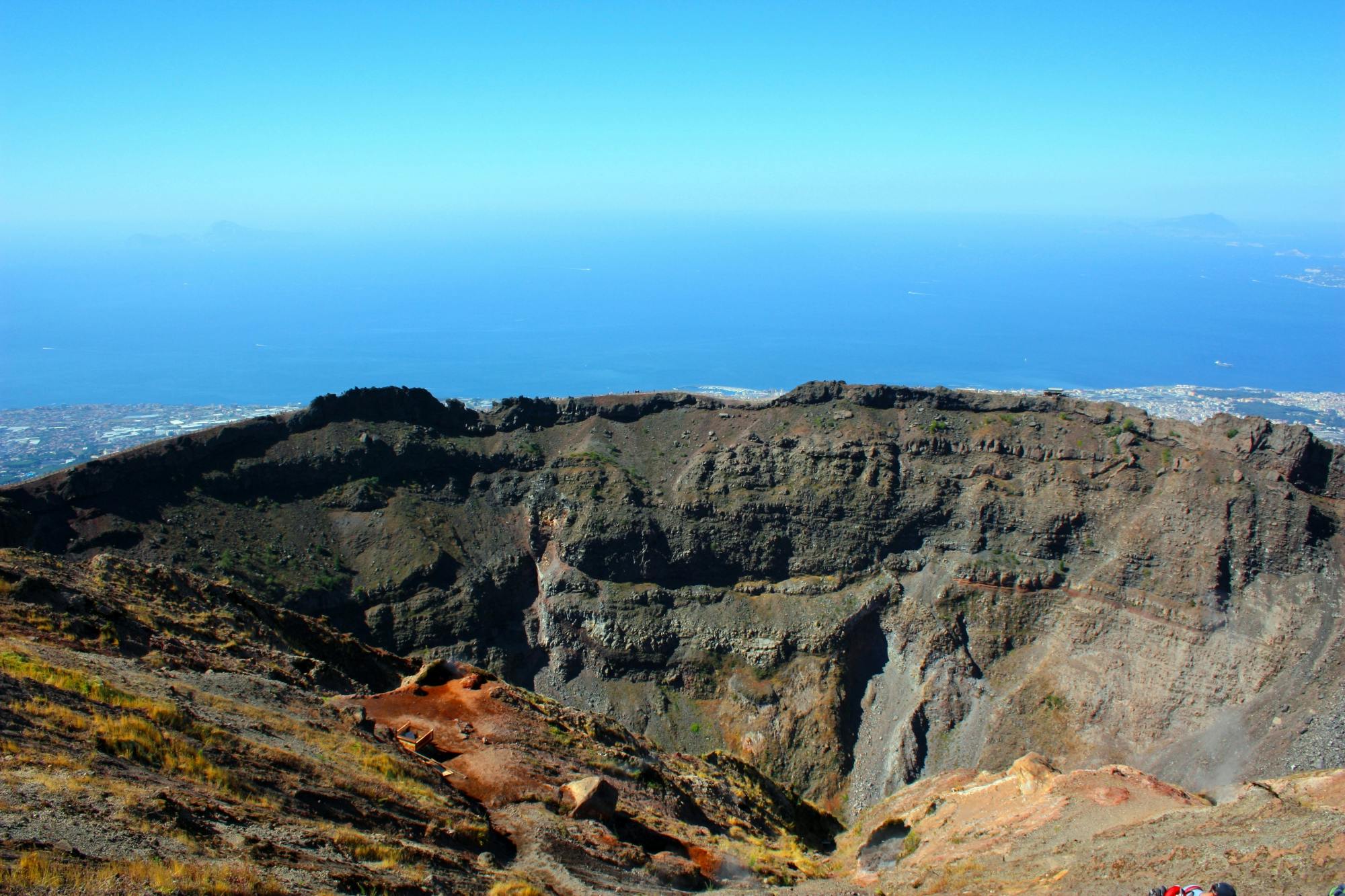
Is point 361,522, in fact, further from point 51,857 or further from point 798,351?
point 798,351

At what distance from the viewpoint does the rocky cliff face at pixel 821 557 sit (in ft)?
156

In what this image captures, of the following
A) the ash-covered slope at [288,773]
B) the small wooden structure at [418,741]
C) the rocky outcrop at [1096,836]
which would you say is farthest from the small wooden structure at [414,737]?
the rocky outcrop at [1096,836]

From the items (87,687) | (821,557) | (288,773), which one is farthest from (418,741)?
(821,557)

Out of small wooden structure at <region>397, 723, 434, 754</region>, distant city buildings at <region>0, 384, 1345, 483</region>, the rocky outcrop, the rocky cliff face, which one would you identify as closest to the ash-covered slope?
small wooden structure at <region>397, 723, 434, 754</region>

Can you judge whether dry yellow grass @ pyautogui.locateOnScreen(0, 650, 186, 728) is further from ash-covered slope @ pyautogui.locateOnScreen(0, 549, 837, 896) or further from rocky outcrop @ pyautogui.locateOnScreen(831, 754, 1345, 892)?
rocky outcrop @ pyautogui.locateOnScreen(831, 754, 1345, 892)

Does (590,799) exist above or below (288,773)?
below

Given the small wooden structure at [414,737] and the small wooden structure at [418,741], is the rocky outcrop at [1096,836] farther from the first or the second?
the small wooden structure at [414,737]

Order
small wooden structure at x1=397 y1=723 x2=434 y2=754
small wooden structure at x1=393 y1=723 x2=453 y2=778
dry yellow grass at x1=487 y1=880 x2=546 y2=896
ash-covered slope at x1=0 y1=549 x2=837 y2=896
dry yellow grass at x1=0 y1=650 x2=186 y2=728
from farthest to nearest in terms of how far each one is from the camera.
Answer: small wooden structure at x1=397 y1=723 x2=434 y2=754 → small wooden structure at x1=393 y1=723 x2=453 y2=778 → dry yellow grass at x1=0 y1=650 x2=186 y2=728 → dry yellow grass at x1=487 y1=880 x2=546 y2=896 → ash-covered slope at x1=0 y1=549 x2=837 y2=896

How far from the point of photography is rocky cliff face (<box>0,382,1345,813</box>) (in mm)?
47531

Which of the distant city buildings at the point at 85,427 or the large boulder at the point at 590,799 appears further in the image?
the distant city buildings at the point at 85,427

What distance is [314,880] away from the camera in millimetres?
13984

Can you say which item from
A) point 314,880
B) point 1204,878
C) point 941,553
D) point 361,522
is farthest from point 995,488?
point 314,880

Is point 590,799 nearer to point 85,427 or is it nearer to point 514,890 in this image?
point 514,890

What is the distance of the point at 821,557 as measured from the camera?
5662 centimetres
